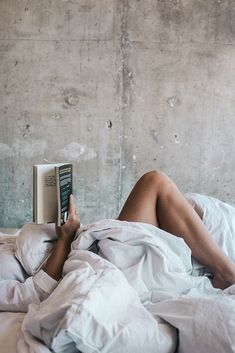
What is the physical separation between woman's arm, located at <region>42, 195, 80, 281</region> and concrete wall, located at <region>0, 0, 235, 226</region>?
1.19m

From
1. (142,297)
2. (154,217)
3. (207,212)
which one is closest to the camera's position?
(142,297)

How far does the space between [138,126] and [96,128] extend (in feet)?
0.83

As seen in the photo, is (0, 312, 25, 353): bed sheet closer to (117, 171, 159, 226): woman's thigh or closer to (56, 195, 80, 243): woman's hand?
(56, 195, 80, 243): woman's hand

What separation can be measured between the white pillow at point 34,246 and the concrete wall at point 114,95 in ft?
3.95

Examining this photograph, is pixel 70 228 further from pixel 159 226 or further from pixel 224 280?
pixel 224 280

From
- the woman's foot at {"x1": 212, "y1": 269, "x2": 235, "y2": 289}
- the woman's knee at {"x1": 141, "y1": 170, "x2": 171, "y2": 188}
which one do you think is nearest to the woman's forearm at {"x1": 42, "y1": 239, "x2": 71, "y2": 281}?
the woman's knee at {"x1": 141, "y1": 170, "x2": 171, "y2": 188}

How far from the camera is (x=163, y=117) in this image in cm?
243

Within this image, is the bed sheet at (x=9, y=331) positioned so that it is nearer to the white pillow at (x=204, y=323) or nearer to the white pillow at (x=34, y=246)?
the white pillow at (x=34, y=246)

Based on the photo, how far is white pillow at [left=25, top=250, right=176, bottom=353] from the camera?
76cm

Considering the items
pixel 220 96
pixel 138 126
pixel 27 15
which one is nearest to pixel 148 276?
pixel 138 126

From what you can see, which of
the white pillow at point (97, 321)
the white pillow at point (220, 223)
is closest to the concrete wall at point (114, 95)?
the white pillow at point (220, 223)

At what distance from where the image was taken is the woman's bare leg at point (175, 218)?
1.26 meters

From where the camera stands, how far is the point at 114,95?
2412 millimetres

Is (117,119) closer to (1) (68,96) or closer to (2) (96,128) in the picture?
(2) (96,128)
